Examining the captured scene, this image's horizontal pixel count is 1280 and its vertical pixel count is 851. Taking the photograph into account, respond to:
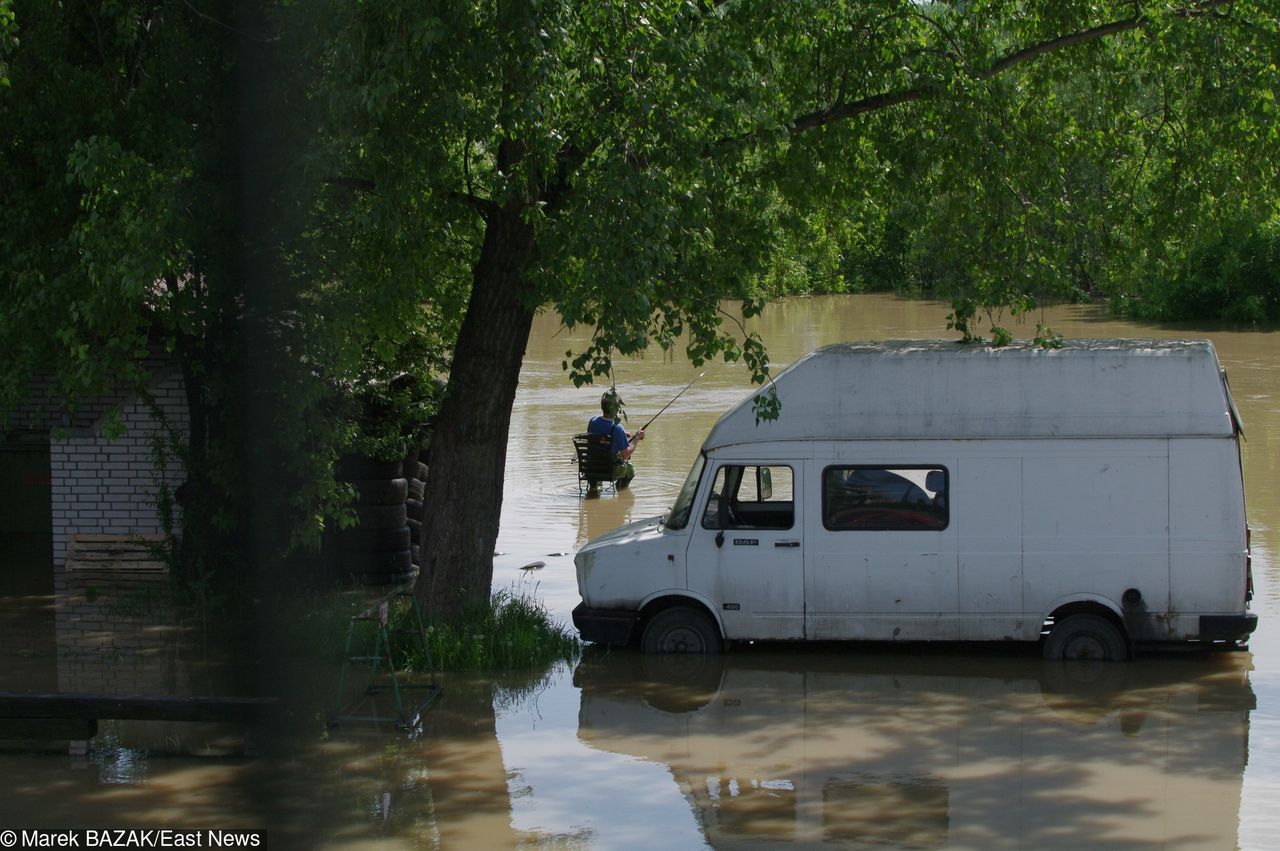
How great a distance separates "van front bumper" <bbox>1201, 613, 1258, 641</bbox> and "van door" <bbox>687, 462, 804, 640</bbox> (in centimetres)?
316

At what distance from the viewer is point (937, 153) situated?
12.1 metres

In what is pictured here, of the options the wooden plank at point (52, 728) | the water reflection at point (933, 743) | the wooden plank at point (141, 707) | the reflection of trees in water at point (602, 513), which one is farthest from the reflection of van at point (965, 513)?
the reflection of trees in water at point (602, 513)

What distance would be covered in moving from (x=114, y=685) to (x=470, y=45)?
5.75m

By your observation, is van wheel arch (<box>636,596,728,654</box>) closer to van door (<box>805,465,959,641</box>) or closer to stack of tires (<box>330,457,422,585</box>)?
van door (<box>805,465,959,641</box>)

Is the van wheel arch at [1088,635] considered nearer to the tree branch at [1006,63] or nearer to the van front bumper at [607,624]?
the van front bumper at [607,624]

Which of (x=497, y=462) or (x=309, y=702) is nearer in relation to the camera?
(x=309, y=702)

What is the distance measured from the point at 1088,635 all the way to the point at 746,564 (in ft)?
9.28

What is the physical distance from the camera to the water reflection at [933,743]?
27.2 ft

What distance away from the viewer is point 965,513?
11555 millimetres

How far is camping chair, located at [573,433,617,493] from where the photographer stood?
20203 millimetres

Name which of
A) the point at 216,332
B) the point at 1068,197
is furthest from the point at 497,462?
the point at 1068,197

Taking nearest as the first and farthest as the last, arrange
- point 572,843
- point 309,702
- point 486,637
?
1. point 572,843
2. point 309,702
3. point 486,637

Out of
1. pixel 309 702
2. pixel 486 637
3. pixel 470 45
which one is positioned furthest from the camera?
pixel 486 637

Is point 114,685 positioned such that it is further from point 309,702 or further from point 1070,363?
point 1070,363
